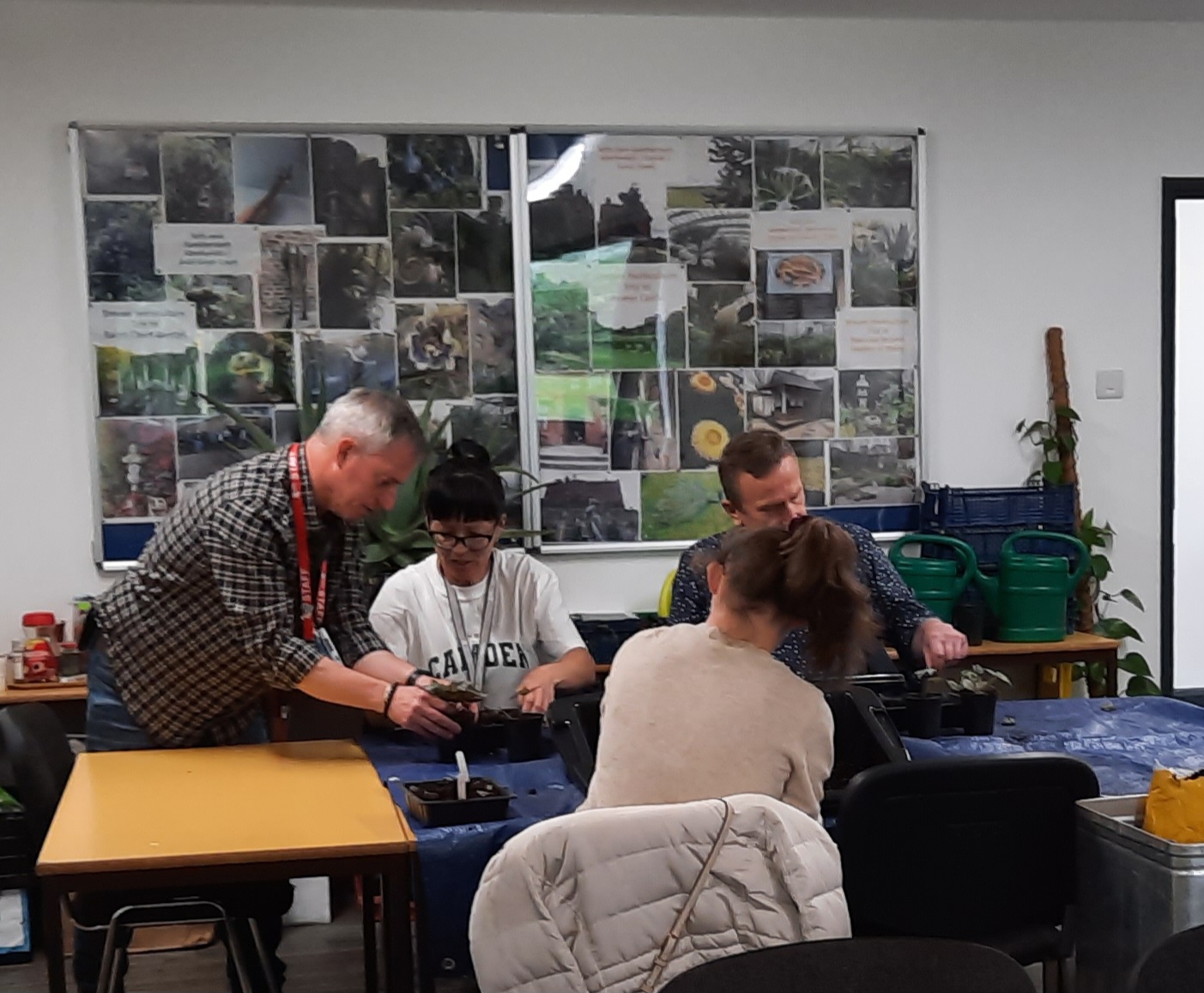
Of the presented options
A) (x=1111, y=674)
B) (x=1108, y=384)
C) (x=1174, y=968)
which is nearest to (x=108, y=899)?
(x=1174, y=968)

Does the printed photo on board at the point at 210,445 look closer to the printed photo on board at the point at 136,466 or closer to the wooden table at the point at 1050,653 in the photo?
the printed photo on board at the point at 136,466

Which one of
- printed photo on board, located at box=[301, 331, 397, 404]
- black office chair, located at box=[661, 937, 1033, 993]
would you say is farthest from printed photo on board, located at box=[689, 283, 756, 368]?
black office chair, located at box=[661, 937, 1033, 993]

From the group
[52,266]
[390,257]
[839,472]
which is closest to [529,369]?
[390,257]

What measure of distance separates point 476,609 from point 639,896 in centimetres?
153

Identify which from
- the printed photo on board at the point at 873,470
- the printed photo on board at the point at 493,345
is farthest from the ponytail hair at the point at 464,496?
the printed photo on board at the point at 873,470

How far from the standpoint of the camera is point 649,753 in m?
1.87

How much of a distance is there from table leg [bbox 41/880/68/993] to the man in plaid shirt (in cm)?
42

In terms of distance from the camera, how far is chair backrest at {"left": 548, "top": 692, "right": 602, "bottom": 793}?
2.32m

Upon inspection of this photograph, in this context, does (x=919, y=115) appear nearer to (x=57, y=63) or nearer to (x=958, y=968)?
(x=57, y=63)

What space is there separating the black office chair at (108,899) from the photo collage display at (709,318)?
205cm

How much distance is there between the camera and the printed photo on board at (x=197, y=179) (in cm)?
403

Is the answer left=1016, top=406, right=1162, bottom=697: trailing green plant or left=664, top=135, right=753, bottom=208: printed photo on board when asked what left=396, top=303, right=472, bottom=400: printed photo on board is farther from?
left=1016, top=406, right=1162, bottom=697: trailing green plant

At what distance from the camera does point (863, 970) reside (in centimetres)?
128

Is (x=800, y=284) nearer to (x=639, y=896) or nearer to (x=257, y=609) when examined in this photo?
(x=257, y=609)
